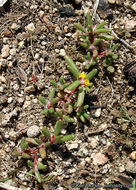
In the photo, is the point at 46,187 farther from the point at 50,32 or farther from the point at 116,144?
the point at 50,32

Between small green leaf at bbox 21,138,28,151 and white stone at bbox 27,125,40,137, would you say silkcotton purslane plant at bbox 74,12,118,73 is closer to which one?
white stone at bbox 27,125,40,137

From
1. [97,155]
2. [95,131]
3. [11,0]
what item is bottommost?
[97,155]

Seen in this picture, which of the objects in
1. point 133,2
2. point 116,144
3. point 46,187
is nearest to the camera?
point 46,187

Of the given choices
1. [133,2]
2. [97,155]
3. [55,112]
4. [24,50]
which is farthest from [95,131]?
[133,2]

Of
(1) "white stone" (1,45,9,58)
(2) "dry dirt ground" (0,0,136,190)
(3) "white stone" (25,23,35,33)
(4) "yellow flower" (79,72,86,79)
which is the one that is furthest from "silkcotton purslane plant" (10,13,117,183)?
(1) "white stone" (1,45,9,58)

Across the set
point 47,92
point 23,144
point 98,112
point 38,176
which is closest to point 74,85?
point 47,92

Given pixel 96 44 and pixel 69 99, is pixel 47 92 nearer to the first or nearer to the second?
pixel 69 99
